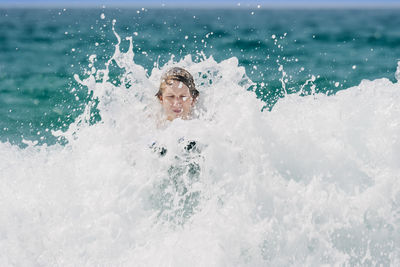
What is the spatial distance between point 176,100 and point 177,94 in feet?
0.21

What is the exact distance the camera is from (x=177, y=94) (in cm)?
498

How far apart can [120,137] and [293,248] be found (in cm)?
216

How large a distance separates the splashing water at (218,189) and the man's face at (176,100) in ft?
0.64

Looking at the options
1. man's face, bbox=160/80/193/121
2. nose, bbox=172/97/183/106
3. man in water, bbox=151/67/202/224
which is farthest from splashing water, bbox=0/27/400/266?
nose, bbox=172/97/183/106

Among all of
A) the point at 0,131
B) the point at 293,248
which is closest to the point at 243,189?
the point at 293,248

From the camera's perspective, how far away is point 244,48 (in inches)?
819

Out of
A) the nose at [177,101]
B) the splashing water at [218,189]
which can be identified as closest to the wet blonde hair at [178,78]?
the nose at [177,101]

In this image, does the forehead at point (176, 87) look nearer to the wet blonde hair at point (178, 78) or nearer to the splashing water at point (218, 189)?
the wet blonde hair at point (178, 78)

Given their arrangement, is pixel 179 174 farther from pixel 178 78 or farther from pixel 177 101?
pixel 178 78

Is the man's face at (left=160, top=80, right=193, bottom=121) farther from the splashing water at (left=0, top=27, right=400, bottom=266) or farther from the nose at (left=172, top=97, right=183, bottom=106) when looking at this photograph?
the splashing water at (left=0, top=27, right=400, bottom=266)

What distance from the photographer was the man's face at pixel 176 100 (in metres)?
4.97

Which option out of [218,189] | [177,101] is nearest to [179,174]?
[218,189]

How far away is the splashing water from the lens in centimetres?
418

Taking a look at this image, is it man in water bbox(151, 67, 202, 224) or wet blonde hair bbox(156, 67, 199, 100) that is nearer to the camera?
man in water bbox(151, 67, 202, 224)
